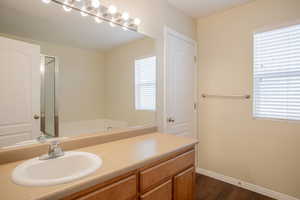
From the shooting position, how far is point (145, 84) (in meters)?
1.96

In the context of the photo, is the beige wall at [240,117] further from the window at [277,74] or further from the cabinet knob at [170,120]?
the cabinet knob at [170,120]

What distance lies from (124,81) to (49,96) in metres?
0.75

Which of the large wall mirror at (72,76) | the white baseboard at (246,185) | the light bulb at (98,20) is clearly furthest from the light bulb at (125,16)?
the white baseboard at (246,185)

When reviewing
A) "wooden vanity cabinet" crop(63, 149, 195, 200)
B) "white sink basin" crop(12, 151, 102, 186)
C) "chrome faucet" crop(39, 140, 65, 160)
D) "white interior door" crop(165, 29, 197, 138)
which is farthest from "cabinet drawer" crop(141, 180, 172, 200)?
"white interior door" crop(165, 29, 197, 138)

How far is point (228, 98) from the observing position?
7.73ft

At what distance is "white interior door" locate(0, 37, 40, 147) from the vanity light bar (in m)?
0.44

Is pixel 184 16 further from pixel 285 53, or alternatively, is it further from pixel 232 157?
pixel 232 157

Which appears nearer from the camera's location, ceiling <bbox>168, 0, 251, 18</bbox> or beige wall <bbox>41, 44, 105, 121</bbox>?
beige wall <bbox>41, 44, 105, 121</bbox>

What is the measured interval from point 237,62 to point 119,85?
5.49 feet

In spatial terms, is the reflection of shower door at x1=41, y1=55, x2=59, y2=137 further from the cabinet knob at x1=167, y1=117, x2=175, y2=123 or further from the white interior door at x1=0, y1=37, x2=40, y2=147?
the cabinet knob at x1=167, y1=117, x2=175, y2=123

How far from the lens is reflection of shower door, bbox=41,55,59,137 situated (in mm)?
1235

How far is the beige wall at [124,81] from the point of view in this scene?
168cm

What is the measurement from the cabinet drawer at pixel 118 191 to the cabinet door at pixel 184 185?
47 cm

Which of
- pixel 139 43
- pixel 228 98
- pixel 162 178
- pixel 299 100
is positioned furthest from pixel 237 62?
pixel 162 178
